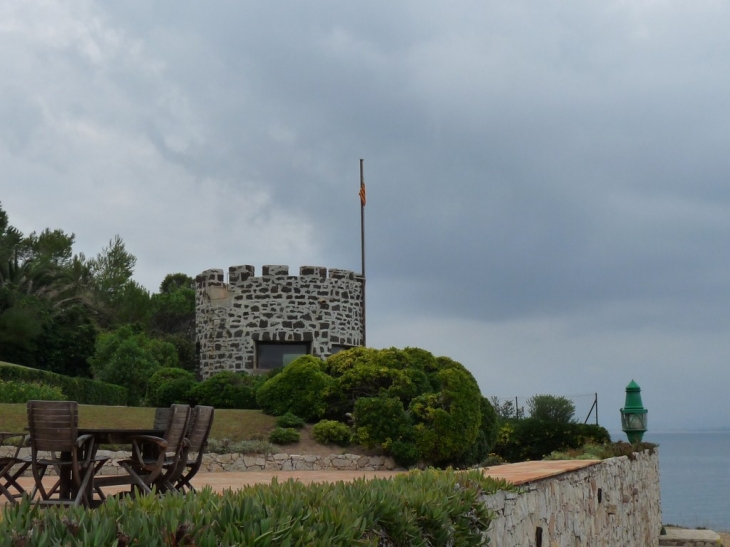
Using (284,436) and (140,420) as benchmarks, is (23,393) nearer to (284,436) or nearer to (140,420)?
(140,420)

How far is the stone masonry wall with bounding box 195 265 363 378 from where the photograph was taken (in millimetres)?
26062

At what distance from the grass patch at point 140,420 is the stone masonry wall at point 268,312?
6091mm

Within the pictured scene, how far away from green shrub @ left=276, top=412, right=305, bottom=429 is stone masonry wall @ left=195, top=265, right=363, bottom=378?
6955 millimetres

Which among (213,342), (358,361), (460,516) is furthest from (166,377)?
(460,516)

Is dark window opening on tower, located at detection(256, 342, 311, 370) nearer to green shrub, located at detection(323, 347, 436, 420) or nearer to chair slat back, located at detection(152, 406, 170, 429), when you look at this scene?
green shrub, located at detection(323, 347, 436, 420)

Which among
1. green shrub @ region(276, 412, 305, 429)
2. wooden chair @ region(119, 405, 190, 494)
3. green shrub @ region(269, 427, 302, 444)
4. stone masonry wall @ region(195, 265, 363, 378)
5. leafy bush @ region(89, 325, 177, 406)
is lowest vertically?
green shrub @ region(269, 427, 302, 444)

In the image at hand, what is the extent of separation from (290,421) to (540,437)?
7302 mm

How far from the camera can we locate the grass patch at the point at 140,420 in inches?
631

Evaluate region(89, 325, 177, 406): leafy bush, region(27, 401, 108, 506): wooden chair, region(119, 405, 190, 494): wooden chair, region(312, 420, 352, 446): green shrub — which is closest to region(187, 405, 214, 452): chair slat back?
region(119, 405, 190, 494): wooden chair

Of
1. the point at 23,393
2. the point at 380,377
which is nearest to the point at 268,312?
the point at 380,377

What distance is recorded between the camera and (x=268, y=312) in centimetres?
2609

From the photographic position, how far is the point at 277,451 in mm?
17391

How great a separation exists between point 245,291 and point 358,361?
23.6 ft

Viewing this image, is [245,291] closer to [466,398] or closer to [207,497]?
[466,398]
